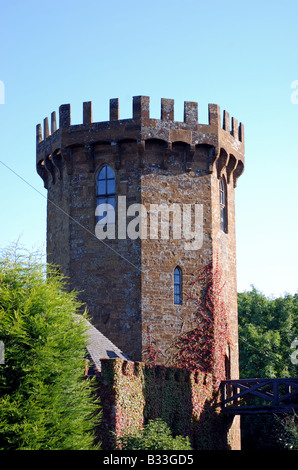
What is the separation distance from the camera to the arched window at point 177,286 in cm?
3008

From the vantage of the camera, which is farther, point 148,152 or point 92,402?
point 148,152

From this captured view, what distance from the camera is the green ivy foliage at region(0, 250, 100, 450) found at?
18.8 meters

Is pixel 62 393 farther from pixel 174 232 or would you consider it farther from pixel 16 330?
pixel 174 232

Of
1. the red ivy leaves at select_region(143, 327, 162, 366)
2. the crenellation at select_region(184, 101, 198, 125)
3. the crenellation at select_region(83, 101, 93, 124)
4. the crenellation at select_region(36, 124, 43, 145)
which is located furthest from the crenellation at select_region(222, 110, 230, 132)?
the red ivy leaves at select_region(143, 327, 162, 366)

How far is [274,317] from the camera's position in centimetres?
4928

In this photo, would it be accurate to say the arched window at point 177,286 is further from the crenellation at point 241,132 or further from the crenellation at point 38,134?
the crenellation at point 38,134

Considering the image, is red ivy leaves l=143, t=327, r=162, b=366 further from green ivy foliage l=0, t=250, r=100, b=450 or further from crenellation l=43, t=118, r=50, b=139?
crenellation l=43, t=118, r=50, b=139

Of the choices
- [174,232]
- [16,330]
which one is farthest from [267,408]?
[16,330]

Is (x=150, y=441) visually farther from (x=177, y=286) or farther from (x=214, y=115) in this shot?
(x=214, y=115)

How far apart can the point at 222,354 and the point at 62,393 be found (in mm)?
11672

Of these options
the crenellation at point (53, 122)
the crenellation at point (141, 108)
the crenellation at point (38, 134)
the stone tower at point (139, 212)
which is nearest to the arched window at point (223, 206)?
the stone tower at point (139, 212)

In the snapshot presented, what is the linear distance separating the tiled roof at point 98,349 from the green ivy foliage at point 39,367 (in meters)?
2.61

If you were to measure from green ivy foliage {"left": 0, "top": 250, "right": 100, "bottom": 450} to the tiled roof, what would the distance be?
2612 millimetres
